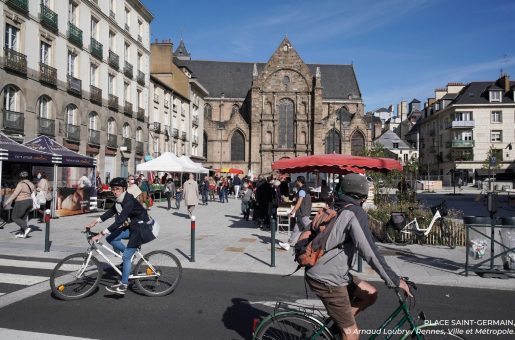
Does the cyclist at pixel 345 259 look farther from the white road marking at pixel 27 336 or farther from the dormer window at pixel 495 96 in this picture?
the dormer window at pixel 495 96

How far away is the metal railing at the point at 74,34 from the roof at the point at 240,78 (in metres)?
35.7

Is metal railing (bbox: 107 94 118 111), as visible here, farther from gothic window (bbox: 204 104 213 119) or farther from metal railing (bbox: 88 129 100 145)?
gothic window (bbox: 204 104 213 119)

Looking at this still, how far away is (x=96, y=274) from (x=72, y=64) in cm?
2286

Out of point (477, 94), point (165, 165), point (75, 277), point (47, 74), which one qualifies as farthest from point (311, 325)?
point (477, 94)

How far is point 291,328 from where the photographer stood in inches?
125

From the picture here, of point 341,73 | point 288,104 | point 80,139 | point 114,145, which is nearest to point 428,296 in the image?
point 80,139

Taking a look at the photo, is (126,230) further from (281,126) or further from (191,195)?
(281,126)

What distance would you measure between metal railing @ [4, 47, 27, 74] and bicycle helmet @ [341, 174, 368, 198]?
20.7 m

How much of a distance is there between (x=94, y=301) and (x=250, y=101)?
51.3 metres

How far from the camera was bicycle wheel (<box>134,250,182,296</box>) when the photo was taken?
18.9 ft

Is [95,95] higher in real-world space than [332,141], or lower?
higher

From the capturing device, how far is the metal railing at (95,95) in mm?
26781

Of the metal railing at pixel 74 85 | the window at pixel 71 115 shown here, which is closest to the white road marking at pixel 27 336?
the metal railing at pixel 74 85

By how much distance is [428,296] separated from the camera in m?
6.11
